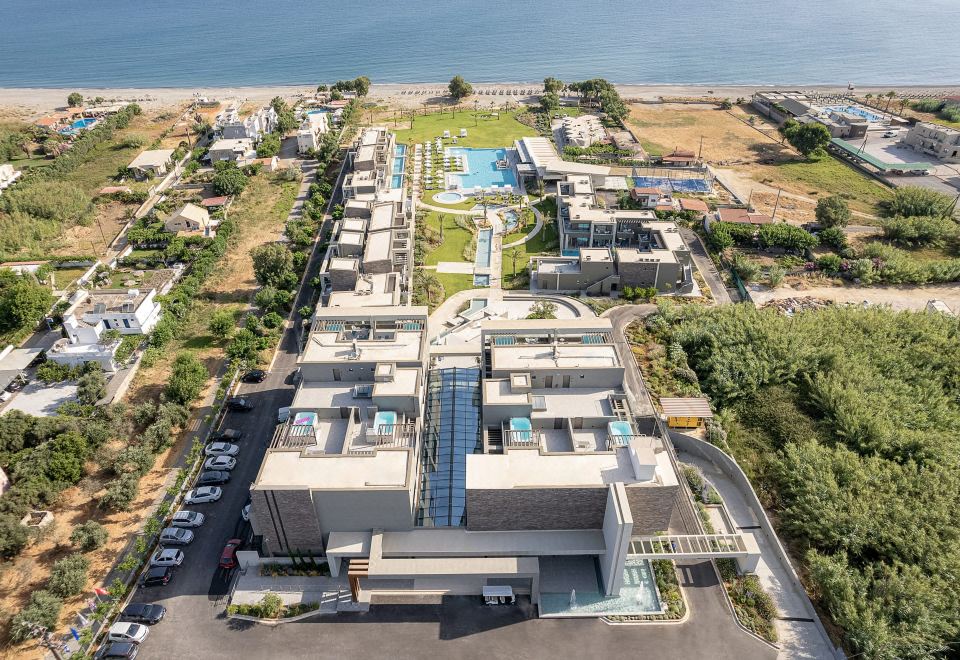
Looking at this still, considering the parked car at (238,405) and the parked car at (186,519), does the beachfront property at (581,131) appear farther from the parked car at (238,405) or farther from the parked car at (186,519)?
the parked car at (186,519)

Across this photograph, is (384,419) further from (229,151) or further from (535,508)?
(229,151)

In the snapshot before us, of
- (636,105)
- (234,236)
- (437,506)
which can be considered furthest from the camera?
(636,105)

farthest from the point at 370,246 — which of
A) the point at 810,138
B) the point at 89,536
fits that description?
the point at 810,138

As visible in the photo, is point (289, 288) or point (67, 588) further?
point (289, 288)

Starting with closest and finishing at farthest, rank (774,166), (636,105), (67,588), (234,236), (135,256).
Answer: (67,588) → (135,256) → (234,236) → (774,166) → (636,105)

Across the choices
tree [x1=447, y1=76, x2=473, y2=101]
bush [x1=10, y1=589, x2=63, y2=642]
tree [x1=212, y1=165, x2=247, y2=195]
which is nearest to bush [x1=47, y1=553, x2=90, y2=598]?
bush [x1=10, y1=589, x2=63, y2=642]

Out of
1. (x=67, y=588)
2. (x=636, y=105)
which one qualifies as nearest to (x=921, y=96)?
(x=636, y=105)

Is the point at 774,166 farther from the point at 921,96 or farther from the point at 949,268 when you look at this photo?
the point at 921,96

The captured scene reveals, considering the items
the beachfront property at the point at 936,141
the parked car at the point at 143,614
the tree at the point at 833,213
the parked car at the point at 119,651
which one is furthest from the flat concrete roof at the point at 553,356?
the beachfront property at the point at 936,141
